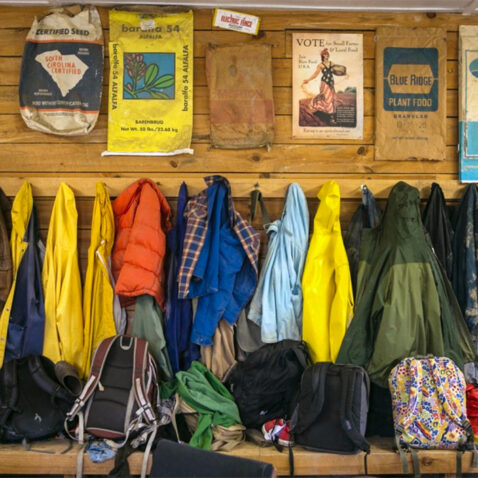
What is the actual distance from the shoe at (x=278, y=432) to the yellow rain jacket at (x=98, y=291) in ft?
2.78

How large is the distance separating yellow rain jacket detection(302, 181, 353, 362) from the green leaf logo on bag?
95 centimetres

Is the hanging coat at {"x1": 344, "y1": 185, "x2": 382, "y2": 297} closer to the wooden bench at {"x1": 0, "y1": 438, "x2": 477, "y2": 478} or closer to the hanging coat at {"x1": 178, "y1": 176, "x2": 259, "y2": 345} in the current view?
the hanging coat at {"x1": 178, "y1": 176, "x2": 259, "y2": 345}

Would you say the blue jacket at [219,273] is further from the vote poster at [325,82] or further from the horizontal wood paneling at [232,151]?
the vote poster at [325,82]

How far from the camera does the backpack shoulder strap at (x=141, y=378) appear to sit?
2.40 m

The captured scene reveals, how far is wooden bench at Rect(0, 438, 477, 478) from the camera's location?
2299 mm

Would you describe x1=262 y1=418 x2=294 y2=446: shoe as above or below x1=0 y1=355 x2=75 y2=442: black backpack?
below

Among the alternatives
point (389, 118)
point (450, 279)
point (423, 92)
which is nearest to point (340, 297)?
point (450, 279)

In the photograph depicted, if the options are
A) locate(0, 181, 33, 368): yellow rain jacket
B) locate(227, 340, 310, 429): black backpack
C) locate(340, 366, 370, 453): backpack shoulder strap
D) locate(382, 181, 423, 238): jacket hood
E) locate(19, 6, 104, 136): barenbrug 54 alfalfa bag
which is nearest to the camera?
locate(340, 366, 370, 453): backpack shoulder strap

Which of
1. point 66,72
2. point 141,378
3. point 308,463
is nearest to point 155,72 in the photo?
point 66,72

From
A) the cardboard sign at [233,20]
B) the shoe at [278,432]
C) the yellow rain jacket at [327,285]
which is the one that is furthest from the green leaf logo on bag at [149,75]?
the shoe at [278,432]

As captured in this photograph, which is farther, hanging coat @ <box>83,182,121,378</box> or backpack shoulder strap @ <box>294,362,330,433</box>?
hanging coat @ <box>83,182,121,378</box>

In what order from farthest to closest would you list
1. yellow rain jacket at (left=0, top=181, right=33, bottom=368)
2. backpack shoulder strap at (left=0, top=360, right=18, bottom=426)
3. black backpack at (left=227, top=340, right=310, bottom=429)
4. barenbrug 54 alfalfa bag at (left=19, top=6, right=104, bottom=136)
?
barenbrug 54 alfalfa bag at (left=19, top=6, right=104, bottom=136), yellow rain jacket at (left=0, top=181, right=33, bottom=368), black backpack at (left=227, top=340, right=310, bottom=429), backpack shoulder strap at (left=0, top=360, right=18, bottom=426)

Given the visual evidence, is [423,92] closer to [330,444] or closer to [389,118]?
[389,118]

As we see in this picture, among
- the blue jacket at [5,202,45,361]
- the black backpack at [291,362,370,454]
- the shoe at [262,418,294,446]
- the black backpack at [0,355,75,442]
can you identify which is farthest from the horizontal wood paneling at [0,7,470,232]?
the shoe at [262,418,294,446]
